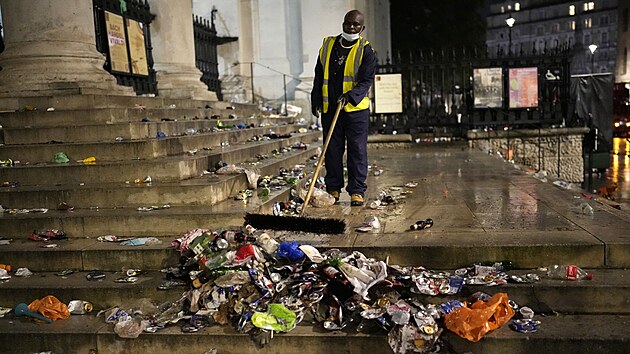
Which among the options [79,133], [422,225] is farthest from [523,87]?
[79,133]

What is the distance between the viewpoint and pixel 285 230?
5.23 meters

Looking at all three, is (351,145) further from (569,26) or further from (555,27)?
(555,27)

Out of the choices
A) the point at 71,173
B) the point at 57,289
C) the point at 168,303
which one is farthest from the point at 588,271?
the point at 71,173

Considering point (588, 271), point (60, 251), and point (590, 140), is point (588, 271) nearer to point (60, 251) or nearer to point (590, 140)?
point (60, 251)

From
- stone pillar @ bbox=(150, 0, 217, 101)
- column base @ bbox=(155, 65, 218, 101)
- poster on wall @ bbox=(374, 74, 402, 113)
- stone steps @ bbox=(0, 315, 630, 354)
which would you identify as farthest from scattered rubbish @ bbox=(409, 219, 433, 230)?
poster on wall @ bbox=(374, 74, 402, 113)

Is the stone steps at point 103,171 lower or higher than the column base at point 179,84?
lower

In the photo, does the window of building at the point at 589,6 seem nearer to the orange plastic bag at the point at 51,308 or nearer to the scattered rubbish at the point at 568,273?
the scattered rubbish at the point at 568,273

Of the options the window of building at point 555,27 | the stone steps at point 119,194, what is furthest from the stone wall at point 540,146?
the window of building at point 555,27

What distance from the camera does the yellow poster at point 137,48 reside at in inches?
495

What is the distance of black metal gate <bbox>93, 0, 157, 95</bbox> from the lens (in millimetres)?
11672

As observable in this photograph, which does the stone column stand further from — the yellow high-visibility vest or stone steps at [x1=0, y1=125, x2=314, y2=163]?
A: the yellow high-visibility vest

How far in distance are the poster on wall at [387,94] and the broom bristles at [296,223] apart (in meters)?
12.7

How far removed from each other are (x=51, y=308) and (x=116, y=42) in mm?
8968

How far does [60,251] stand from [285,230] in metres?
2.02
